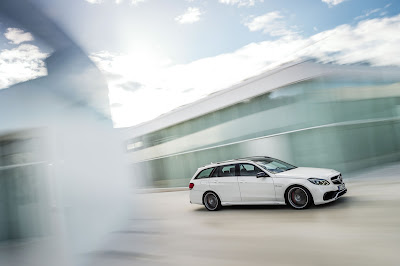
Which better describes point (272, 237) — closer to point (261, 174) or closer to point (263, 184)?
point (263, 184)

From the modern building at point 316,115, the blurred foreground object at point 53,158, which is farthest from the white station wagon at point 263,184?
the modern building at point 316,115

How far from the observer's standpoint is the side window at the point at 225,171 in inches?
404

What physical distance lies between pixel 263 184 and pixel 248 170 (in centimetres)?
71

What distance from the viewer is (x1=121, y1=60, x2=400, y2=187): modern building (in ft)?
46.3

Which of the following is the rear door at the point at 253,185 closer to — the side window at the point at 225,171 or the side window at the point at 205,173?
the side window at the point at 225,171

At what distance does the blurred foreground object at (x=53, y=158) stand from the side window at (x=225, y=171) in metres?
3.49

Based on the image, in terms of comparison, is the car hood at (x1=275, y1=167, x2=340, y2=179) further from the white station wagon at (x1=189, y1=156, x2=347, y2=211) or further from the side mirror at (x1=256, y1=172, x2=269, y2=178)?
the side mirror at (x1=256, y1=172, x2=269, y2=178)

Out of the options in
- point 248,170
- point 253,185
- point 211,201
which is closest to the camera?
point 253,185

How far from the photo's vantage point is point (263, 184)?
9.34 meters

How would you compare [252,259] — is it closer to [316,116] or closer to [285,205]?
[285,205]

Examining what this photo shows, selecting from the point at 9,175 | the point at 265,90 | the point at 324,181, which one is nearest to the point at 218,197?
the point at 324,181

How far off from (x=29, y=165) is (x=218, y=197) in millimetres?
5285

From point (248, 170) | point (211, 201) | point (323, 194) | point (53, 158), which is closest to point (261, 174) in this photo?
point (248, 170)

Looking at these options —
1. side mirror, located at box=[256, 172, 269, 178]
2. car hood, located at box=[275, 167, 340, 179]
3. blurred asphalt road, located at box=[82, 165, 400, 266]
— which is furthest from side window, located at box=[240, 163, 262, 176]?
blurred asphalt road, located at box=[82, 165, 400, 266]
